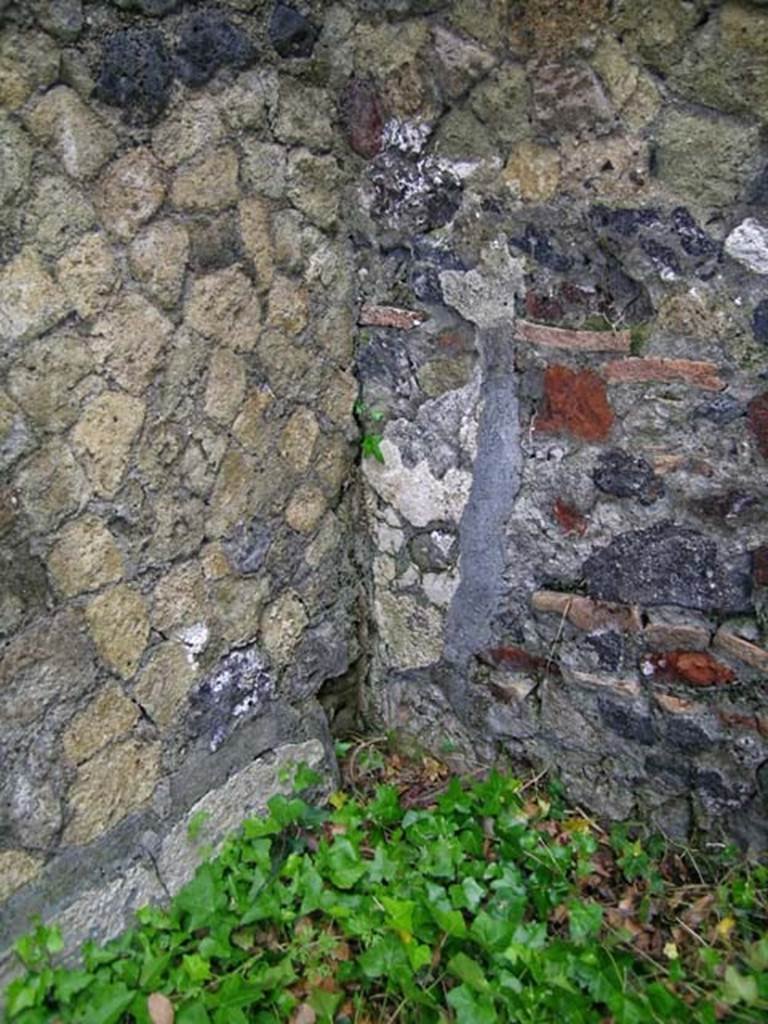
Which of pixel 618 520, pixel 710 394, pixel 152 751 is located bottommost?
pixel 152 751

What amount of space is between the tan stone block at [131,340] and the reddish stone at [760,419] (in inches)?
40.5

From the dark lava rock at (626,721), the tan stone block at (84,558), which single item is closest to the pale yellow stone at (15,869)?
the tan stone block at (84,558)

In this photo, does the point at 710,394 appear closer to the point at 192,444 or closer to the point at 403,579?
the point at 403,579

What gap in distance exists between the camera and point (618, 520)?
201 cm

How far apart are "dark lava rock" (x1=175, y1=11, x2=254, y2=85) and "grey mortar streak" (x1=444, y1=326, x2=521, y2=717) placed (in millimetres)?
679

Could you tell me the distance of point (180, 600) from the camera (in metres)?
1.95

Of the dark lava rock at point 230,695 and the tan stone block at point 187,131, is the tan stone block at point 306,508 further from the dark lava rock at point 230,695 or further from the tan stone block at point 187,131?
the tan stone block at point 187,131

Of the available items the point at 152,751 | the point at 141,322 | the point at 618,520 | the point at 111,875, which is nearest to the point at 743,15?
the point at 618,520

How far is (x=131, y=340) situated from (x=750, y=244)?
3.46 ft

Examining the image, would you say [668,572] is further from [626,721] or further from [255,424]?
[255,424]

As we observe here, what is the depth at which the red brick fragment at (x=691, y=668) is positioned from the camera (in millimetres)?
1979

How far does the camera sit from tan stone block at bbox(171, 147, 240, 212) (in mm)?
1765

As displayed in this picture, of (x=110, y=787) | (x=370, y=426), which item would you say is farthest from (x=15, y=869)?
(x=370, y=426)

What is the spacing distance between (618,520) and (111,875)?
1.16 m
